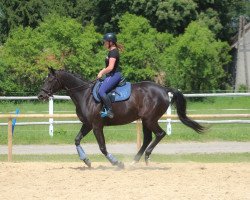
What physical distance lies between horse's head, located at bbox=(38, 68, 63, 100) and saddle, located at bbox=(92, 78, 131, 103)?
799 millimetres

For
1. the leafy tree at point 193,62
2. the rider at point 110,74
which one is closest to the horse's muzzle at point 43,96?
the rider at point 110,74

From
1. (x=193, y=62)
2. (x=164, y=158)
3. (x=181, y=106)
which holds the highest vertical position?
(x=181, y=106)

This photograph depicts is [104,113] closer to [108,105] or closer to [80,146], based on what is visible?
[108,105]

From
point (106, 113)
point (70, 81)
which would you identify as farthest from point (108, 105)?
point (70, 81)

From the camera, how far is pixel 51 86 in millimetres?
12797

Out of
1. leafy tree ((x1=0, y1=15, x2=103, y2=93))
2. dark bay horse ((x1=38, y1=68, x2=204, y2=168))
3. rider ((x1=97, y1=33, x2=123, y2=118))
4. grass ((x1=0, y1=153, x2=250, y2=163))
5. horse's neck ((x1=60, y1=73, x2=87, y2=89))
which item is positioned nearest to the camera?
rider ((x1=97, y1=33, x2=123, y2=118))

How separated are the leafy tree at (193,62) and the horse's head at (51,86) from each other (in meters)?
30.2

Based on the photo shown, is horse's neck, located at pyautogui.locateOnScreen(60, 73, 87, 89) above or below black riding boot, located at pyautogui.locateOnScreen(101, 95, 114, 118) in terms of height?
above

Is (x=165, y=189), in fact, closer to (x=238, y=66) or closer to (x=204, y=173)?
(x=204, y=173)

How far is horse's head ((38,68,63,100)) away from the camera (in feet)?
41.8

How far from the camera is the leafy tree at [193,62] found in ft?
141

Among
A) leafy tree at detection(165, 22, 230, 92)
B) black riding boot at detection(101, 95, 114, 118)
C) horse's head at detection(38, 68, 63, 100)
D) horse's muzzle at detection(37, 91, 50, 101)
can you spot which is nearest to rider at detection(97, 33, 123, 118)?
Result: black riding boot at detection(101, 95, 114, 118)

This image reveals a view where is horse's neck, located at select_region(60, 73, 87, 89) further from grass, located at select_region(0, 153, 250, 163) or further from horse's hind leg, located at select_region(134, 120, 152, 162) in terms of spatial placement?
grass, located at select_region(0, 153, 250, 163)

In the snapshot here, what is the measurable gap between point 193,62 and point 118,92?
3106cm
